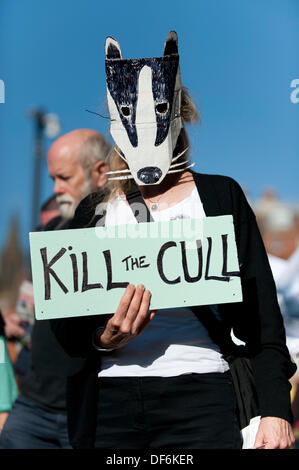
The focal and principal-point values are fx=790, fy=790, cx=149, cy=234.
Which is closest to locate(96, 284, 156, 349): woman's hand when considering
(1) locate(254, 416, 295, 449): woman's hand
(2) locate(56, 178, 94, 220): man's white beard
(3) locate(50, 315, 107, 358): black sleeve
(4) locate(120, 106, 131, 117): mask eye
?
(3) locate(50, 315, 107, 358): black sleeve

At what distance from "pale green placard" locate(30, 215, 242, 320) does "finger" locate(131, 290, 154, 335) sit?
50 mm

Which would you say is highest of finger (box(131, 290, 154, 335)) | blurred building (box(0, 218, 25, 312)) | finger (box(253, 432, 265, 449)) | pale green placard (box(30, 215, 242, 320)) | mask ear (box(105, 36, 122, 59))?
mask ear (box(105, 36, 122, 59))

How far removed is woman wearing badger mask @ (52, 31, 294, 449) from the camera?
236 centimetres

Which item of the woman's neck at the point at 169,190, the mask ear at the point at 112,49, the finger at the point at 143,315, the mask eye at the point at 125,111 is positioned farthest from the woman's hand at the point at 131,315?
the mask ear at the point at 112,49

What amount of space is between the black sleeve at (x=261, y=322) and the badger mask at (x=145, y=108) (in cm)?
27

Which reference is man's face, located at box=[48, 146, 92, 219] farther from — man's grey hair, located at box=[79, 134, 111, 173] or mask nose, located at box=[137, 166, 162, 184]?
mask nose, located at box=[137, 166, 162, 184]

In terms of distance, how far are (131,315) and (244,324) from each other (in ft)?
1.26

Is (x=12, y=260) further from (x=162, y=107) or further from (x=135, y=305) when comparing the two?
(x=135, y=305)

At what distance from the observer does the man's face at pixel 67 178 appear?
4105mm

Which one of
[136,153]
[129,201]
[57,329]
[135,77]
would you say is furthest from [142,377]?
[135,77]

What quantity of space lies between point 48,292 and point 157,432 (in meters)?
0.54

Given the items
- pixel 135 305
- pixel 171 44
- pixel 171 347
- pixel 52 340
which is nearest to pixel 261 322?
pixel 171 347

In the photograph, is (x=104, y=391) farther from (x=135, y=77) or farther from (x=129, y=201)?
(x=135, y=77)

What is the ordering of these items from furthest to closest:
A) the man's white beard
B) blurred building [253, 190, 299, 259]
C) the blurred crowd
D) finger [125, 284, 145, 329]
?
blurred building [253, 190, 299, 259] → the man's white beard → the blurred crowd → finger [125, 284, 145, 329]
